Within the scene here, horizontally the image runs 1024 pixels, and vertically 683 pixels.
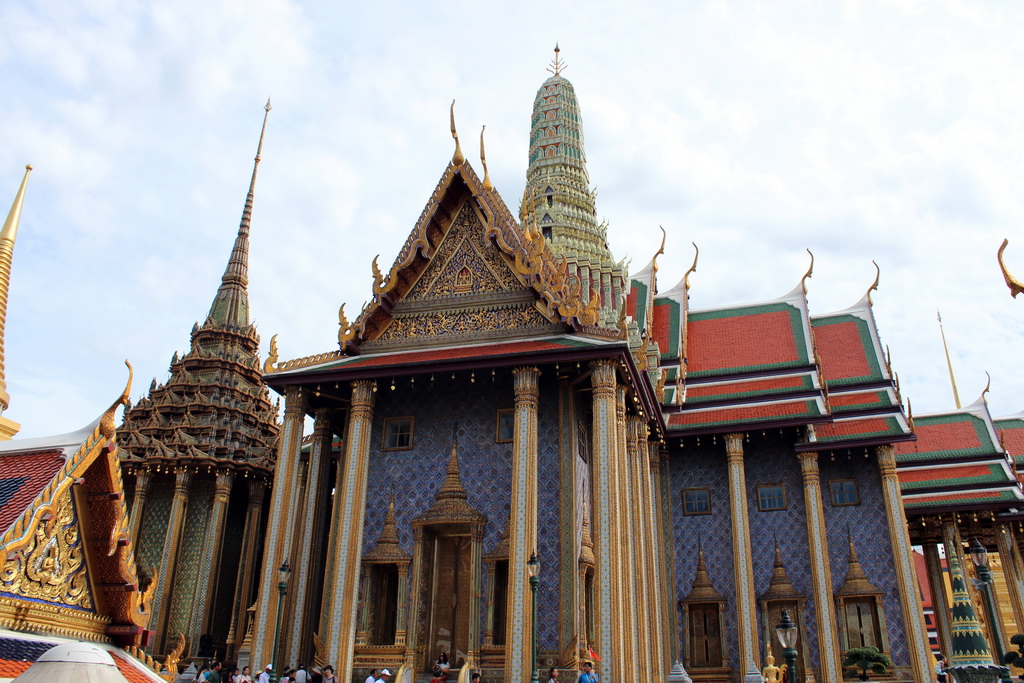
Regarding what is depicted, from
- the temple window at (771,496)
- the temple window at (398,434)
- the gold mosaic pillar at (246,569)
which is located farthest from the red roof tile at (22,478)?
the gold mosaic pillar at (246,569)

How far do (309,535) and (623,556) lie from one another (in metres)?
5.93

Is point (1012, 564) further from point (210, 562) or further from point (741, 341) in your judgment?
point (210, 562)

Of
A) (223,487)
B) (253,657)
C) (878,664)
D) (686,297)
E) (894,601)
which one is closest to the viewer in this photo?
(253,657)

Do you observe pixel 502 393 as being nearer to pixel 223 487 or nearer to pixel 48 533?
pixel 223 487

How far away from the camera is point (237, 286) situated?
2839 cm

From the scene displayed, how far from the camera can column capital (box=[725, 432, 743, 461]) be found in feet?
63.5

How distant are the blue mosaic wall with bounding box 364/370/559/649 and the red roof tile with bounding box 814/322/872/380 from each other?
382 inches

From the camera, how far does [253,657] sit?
46.9ft

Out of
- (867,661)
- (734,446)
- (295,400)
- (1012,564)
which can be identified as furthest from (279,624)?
(1012,564)

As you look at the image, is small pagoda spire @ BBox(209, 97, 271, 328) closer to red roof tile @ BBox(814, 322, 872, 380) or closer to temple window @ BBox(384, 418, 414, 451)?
temple window @ BBox(384, 418, 414, 451)

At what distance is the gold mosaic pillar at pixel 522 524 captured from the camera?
12.7 metres

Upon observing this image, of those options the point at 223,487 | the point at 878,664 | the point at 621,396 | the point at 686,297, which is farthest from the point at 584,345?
the point at 223,487

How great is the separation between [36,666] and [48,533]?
99 cm

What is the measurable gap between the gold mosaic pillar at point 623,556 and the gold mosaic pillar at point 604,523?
0.40 feet
